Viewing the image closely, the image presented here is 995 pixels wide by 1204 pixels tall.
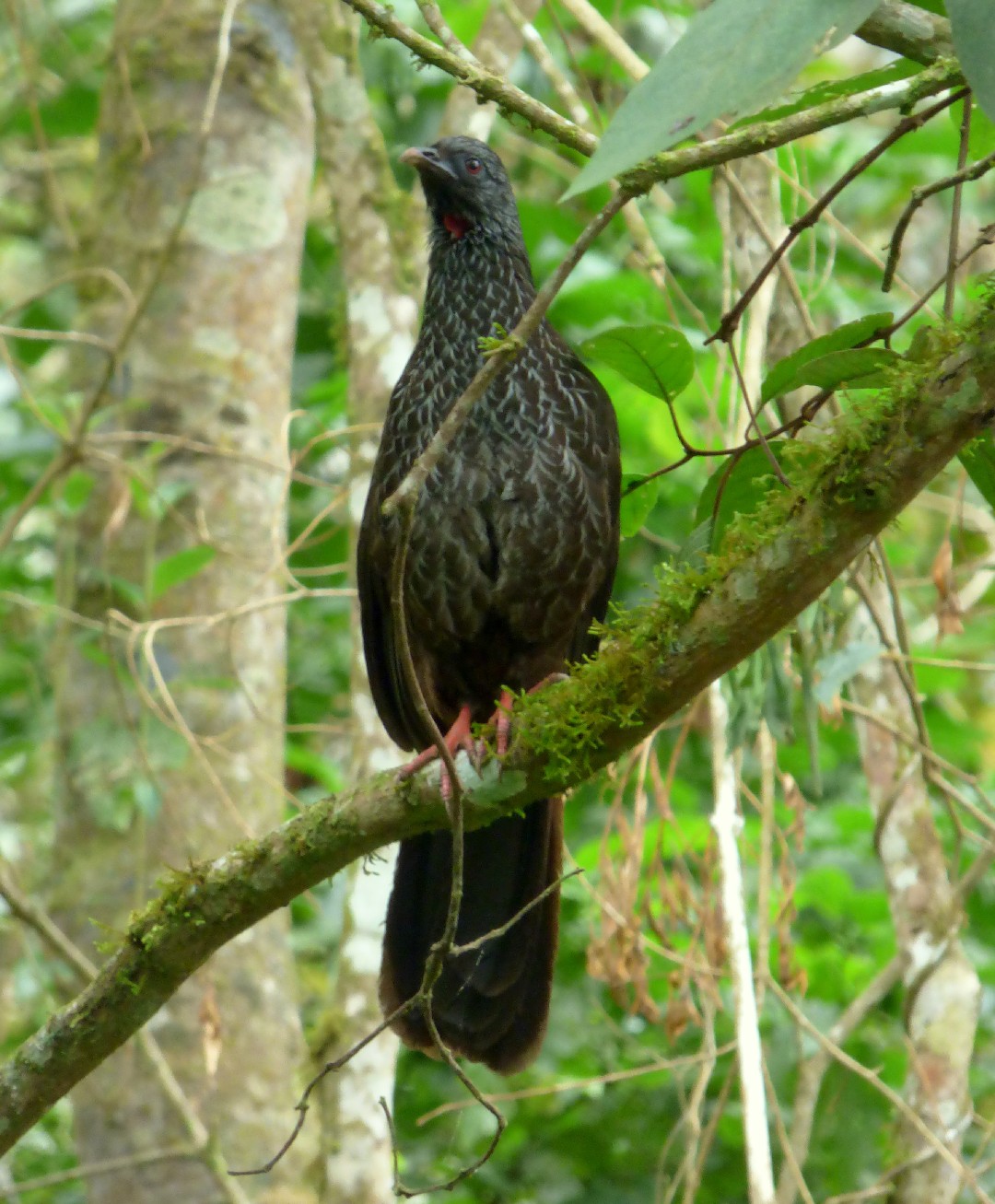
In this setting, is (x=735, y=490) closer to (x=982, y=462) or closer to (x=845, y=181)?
(x=982, y=462)

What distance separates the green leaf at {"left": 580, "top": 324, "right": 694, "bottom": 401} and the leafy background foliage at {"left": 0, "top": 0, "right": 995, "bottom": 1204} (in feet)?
0.03

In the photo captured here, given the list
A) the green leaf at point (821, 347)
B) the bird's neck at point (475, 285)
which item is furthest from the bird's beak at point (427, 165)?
the green leaf at point (821, 347)

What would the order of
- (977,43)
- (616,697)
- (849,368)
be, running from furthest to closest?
(616,697) → (849,368) → (977,43)

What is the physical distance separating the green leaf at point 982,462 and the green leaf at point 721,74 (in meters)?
1.13

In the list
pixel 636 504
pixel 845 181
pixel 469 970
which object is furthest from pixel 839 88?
pixel 469 970

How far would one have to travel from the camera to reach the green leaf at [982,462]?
2.15 meters

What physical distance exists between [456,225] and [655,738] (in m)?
1.73

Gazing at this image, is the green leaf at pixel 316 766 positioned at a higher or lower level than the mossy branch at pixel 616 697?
higher

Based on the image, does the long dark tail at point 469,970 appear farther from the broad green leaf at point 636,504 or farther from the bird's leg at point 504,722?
the broad green leaf at point 636,504

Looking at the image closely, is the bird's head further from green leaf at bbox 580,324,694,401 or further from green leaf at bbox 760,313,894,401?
green leaf at bbox 760,313,894,401

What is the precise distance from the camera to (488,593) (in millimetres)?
3246

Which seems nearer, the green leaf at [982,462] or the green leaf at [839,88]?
the green leaf at [982,462]

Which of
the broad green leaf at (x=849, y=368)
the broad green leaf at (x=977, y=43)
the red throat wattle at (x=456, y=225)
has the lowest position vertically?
the broad green leaf at (x=977, y=43)

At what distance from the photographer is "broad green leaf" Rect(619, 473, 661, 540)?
290 cm
